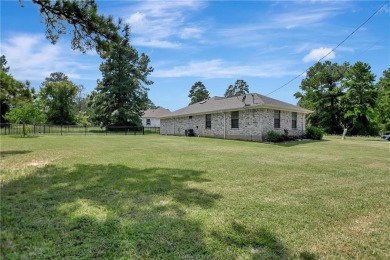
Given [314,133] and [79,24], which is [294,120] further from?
[79,24]

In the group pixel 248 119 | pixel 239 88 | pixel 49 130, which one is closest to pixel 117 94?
pixel 49 130

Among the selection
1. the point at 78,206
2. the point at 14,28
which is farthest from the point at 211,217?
the point at 14,28

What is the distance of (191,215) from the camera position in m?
3.67

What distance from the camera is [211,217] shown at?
3611 millimetres

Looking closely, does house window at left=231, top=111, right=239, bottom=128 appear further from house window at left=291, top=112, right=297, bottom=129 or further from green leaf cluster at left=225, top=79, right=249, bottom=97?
green leaf cluster at left=225, top=79, right=249, bottom=97

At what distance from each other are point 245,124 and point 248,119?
45 centimetres

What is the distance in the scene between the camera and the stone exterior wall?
18125 mm

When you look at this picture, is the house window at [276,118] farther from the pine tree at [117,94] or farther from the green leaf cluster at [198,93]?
the green leaf cluster at [198,93]

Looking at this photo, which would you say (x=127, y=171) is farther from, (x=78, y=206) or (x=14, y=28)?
Answer: (x=14, y=28)

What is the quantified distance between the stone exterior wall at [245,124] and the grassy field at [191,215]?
38.0ft

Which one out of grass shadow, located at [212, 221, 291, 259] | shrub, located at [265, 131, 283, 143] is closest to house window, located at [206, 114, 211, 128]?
shrub, located at [265, 131, 283, 143]

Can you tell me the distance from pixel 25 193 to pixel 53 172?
6.41 feet

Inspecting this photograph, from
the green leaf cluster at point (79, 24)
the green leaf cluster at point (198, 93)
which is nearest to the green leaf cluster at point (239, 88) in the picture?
the green leaf cluster at point (198, 93)

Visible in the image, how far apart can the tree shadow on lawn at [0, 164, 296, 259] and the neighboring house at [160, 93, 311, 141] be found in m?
13.7
